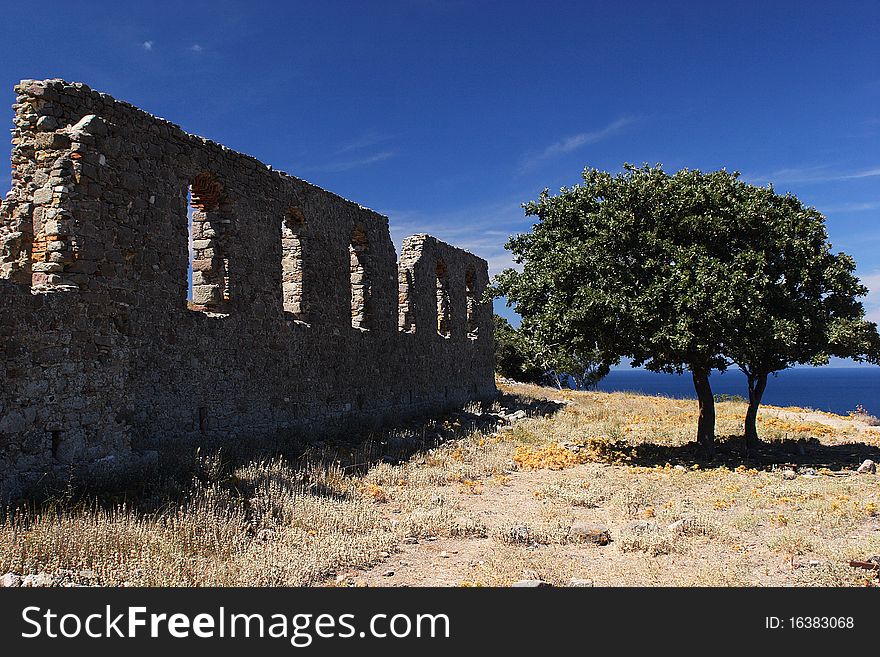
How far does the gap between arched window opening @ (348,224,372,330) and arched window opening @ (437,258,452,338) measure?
520 cm

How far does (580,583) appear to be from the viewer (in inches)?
236

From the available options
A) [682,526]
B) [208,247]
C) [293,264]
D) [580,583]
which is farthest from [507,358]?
[580,583]

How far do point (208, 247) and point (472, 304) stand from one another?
45.3ft

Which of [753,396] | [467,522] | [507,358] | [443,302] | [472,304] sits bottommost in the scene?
[467,522]

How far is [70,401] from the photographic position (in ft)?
25.5

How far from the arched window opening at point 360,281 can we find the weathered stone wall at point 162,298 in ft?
0.12

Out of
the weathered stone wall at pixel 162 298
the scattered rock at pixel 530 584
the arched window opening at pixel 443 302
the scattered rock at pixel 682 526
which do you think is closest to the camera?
the scattered rock at pixel 530 584

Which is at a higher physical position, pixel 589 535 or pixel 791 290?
pixel 791 290

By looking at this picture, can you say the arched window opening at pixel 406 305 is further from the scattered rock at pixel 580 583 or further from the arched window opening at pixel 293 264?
the scattered rock at pixel 580 583

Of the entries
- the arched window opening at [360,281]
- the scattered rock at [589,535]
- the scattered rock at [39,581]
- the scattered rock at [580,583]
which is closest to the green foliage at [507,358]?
the arched window opening at [360,281]

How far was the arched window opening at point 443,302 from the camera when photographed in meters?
21.8

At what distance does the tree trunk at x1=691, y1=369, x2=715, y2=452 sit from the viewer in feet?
46.6

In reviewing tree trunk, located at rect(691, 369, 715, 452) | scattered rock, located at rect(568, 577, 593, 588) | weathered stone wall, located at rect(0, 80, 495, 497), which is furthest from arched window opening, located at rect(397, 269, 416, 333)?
scattered rock, located at rect(568, 577, 593, 588)

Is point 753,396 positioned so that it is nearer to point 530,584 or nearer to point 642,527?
point 642,527
